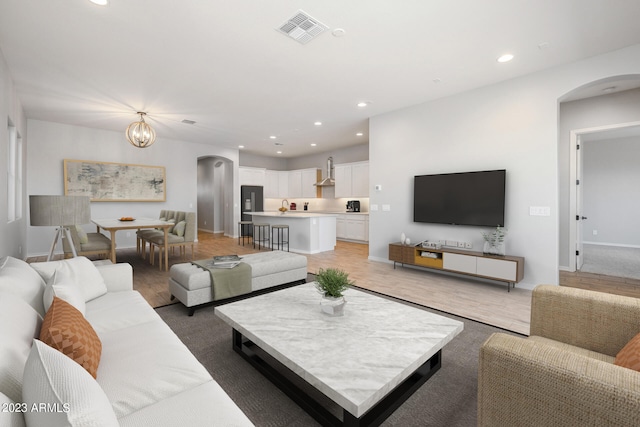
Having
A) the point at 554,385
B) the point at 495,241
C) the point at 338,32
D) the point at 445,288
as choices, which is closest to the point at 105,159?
the point at 338,32

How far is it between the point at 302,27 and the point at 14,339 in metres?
2.97

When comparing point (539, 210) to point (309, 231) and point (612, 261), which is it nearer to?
point (612, 261)

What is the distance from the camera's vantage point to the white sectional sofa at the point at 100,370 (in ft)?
2.32

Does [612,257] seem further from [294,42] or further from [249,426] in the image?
[249,426]

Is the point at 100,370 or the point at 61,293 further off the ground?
the point at 61,293

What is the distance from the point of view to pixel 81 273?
2.18 meters

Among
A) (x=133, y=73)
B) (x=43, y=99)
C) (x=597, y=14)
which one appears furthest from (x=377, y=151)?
(x=43, y=99)

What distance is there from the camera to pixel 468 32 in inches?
112

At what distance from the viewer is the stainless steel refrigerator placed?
9.33m

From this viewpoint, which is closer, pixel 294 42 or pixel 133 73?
pixel 294 42

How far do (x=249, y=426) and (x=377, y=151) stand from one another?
510 cm

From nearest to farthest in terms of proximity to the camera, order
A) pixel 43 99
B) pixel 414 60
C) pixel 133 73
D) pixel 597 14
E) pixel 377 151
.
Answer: pixel 597 14 < pixel 414 60 < pixel 133 73 < pixel 43 99 < pixel 377 151

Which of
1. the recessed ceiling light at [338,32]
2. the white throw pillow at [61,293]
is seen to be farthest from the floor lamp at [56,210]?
the recessed ceiling light at [338,32]

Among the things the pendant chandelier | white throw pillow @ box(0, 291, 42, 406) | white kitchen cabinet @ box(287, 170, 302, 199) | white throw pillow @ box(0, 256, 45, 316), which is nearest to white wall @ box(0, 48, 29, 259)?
the pendant chandelier
